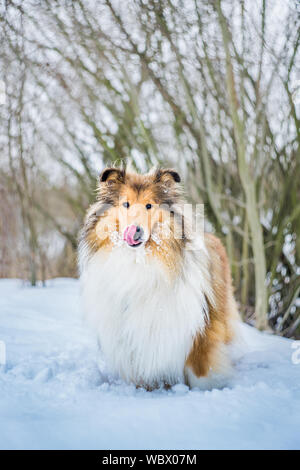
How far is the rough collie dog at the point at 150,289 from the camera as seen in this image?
2363mm

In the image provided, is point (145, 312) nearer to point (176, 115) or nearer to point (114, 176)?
A: point (114, 176)

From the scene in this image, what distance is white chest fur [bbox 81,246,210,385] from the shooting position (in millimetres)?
2355

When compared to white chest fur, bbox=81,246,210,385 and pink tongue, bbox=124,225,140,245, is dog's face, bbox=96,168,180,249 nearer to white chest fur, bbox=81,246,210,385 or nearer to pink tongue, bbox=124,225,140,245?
pink tongue, bbox=124,225,140,245

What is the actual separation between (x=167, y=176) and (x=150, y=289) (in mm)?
890

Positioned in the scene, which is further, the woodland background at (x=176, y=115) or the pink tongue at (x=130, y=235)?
the woodland background at (x=176, y=115)

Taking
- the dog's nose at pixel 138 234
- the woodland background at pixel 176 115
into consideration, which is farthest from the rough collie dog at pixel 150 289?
the woodland background at pixel 176 115

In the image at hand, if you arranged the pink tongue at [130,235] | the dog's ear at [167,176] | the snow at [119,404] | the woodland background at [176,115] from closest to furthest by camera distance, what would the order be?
1. the snow at [119,404]
2. the pink tongue at [130,235]
3. the dog's ear at [167,176]
4. the woodland background at [176,115]

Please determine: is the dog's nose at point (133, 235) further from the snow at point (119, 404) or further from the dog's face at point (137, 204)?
the snow at point (119, 404)

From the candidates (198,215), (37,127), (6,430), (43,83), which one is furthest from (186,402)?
(37,127)

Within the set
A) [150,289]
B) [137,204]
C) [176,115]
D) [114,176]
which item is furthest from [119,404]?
[176,115]

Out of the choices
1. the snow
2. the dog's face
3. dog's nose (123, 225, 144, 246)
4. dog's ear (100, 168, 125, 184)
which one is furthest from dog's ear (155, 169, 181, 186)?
the snow

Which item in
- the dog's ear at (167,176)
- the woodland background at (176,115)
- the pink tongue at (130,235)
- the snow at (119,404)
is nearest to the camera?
the snow at (119,404)

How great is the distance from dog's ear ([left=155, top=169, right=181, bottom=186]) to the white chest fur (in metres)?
0.61

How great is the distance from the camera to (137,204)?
248cm
